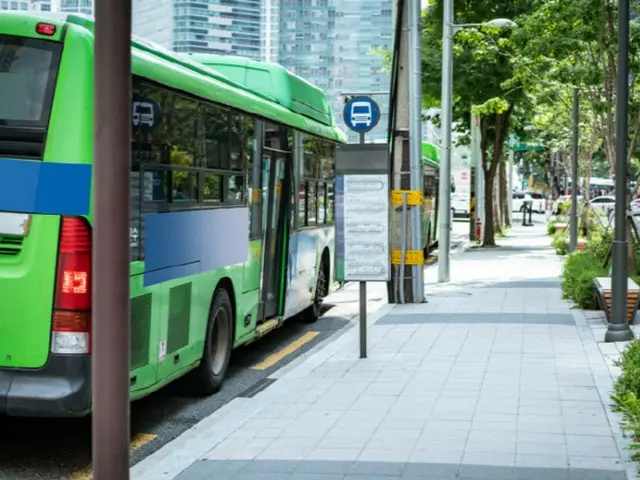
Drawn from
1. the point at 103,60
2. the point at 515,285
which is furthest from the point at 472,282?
the point at 103,60

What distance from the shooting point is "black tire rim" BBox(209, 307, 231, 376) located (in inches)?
379

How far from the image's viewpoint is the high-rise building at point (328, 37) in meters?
25.8

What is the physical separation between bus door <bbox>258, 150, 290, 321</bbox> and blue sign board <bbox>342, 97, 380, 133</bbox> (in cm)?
85

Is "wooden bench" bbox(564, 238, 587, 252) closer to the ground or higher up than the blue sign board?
closer to the ground

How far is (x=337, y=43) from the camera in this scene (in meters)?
28.2

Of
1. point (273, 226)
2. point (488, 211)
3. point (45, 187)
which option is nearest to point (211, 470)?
point (45, 187)

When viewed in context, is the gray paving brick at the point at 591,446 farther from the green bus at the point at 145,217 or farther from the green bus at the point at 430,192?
the green bus at the point at 430,192


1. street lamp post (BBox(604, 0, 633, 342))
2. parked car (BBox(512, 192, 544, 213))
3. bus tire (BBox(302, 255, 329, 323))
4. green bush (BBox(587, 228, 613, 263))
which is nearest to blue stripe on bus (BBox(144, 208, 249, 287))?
street lamp post (BBox(604, 0, 633, 342))

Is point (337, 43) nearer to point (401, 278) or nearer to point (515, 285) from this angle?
point (515, 285)

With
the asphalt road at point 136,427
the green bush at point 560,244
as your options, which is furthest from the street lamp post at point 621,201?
the green bush at point 560,244

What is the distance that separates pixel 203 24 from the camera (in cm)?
1994

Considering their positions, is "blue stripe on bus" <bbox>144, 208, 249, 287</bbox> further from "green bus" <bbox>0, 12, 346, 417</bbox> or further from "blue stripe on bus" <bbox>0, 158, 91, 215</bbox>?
"blue stripe on bus" <bbox>0, 158, 91, 215</bbox>

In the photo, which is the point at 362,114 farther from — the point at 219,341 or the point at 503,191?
the point at 503,191

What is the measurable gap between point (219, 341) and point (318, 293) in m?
5.21
